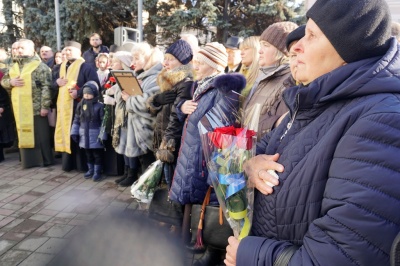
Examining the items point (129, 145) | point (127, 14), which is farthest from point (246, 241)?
point (127, 14)

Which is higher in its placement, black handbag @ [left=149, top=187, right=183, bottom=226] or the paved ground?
black handbag @ [left=149, top=187, right=183, bottom=226]

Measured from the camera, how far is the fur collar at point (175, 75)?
3.43 meters

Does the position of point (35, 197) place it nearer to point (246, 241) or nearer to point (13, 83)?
point (13, 83)

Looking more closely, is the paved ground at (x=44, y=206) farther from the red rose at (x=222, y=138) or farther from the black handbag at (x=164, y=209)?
the red rose at (x=222, y=138)

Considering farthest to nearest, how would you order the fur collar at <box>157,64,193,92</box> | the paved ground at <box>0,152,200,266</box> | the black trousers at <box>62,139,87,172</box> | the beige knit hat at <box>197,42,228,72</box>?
the black trousers at <box>62,139,87,172</box> < the fur collar at <box>157,64,193,92</box> < the paved ground at <box>0,152,200,266</box> < the beige knit hat at <box>197,42,228,72</box>

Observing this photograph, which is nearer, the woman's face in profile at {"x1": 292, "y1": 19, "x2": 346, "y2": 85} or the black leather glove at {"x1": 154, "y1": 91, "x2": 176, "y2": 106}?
the woman's face in profile at {"x1": 292, "y1": 19, "x2": 346, "y2": 85}

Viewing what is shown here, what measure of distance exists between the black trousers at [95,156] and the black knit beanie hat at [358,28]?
4.68 meters

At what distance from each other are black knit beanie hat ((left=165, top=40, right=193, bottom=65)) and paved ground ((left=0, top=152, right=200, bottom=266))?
5.64ft

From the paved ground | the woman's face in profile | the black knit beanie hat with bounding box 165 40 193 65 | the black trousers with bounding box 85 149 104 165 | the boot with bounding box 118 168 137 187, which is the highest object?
the black knit beanie hat with bounding box 165 40 193 65

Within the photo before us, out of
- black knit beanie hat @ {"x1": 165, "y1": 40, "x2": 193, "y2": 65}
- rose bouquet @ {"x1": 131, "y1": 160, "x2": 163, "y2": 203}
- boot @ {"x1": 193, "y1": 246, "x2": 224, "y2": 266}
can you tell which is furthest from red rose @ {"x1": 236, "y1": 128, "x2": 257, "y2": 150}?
black knit beanie hat @ {"x1": 165, "y1": 40, "x2": 193, "y2": 65}

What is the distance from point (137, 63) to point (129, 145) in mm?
1172

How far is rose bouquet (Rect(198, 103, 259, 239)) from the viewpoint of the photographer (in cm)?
133

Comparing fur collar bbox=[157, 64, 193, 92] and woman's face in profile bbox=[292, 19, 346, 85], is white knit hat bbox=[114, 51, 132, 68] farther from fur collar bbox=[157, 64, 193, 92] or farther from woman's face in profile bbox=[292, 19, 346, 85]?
woman's face in profile bbox=[292, 19, 346, 85]

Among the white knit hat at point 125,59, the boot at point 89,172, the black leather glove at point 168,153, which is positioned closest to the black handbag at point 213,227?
the black leather glove at point 168,153
